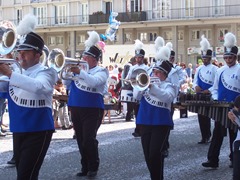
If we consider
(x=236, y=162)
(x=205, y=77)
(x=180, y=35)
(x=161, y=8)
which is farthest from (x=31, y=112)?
(x=161, y=8)

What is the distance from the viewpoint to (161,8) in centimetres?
4528

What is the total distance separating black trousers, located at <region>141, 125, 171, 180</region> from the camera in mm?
6723

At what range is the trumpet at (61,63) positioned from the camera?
7.08 metres

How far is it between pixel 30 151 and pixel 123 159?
441cm

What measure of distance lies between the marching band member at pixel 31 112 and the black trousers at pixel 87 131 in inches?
90.0

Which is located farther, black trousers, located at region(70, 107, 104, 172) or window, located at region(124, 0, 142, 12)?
window, located at region(124, 0, 142, 12)

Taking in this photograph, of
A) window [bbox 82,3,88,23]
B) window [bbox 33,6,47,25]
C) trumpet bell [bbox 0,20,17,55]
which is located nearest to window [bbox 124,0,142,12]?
window [bbox 82,3,88,23]

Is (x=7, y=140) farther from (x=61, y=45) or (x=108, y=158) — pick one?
(x=61, y=45)

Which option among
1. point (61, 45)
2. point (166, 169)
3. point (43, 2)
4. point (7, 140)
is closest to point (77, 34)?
point (61, 45)

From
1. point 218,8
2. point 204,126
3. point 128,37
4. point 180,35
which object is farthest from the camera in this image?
point 128,37

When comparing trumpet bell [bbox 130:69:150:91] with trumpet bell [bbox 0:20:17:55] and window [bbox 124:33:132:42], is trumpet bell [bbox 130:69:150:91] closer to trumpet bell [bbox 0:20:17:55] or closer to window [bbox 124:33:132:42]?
trumpet bell [bbox 0:20:17:55]

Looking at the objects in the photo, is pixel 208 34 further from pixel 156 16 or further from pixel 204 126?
pixel 204 126

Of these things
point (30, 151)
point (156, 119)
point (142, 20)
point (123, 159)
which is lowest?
point (123, 159)

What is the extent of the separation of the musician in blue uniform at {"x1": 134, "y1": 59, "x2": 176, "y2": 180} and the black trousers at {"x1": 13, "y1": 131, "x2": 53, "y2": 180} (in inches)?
63.1
